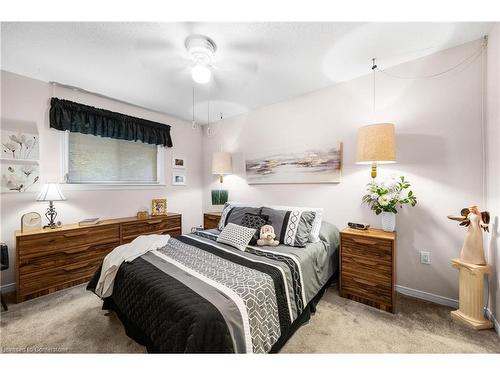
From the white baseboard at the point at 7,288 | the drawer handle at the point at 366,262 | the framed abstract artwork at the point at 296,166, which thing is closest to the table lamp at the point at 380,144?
the framed abstract artwork at the point at 296,166

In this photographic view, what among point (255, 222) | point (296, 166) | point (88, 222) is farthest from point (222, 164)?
point (88, 222)

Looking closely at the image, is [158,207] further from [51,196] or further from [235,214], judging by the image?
[235,214]

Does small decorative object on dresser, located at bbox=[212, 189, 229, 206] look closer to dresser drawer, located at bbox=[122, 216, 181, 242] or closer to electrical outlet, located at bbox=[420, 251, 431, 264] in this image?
dresser drawer, located at bbox=[122, 216, 181, 242]

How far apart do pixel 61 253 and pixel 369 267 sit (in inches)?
130

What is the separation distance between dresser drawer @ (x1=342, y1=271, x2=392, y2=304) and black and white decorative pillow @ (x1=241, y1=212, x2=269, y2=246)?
976 millimetres

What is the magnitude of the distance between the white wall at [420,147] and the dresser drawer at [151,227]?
2.11 metres

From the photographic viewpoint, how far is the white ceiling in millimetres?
1628

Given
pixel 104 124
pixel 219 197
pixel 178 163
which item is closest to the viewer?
pixel 104 124

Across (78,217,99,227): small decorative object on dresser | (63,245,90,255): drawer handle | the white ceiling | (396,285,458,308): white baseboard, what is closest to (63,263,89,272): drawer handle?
(63,245,90,255): drawer handle

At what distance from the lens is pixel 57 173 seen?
258cm

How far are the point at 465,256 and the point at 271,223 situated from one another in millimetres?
1667

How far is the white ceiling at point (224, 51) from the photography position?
1.63 meters

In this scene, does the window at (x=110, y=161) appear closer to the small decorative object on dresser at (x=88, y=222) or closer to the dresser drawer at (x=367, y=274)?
the small decorative object on dresser at (x=88, y=222)

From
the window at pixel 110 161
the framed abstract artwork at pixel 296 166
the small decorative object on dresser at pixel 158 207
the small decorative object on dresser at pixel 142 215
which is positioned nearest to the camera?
the framed abstract artwork at pixel 296 166
